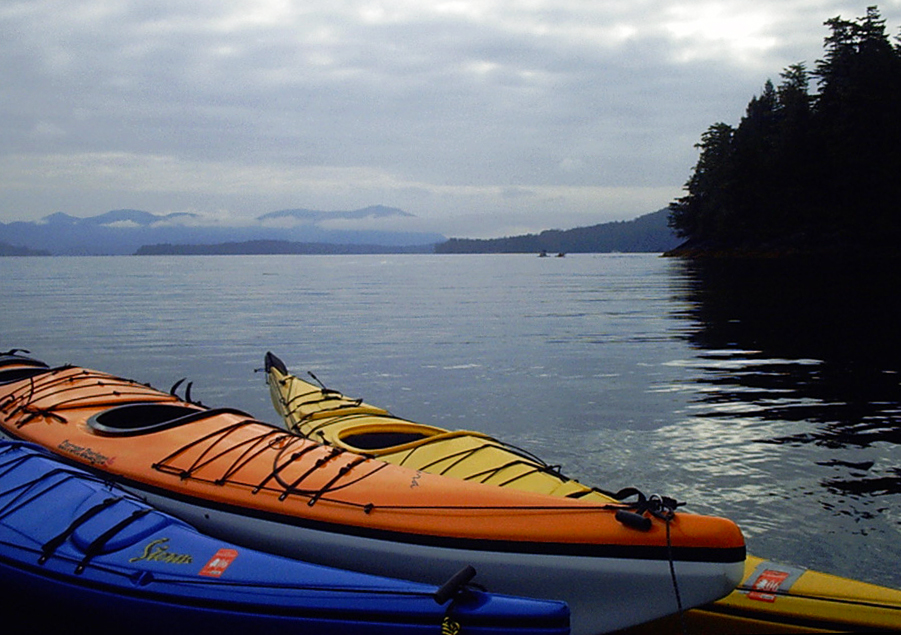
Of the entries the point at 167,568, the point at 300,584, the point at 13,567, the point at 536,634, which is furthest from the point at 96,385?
the point at 536,634

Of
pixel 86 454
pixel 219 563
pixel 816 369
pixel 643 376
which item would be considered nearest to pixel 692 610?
pixel 219 563

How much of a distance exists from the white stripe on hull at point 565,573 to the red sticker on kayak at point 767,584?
44 centimetres

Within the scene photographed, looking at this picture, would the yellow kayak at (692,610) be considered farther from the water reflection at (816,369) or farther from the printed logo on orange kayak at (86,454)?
the water reflection at (816,369)

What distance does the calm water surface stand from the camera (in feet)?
22.3

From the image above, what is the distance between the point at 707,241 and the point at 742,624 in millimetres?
86742

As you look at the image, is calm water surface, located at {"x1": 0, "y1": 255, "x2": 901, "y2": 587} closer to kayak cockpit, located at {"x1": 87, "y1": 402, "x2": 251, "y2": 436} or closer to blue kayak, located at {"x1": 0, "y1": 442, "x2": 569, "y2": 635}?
blue kayak, located at {"x1": 0, "y1": 442, "x2": 569, "y2": 635}

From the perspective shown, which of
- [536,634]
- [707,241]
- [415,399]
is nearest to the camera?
[536,634]

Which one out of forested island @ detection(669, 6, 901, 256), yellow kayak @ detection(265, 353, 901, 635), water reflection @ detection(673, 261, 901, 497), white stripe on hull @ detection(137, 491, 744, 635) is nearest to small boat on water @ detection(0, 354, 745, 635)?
white stripe on hull @ detection(137, 491, 744, 635)

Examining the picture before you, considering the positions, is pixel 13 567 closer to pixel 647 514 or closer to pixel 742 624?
pixel 647 514

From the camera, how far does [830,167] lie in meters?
58.2

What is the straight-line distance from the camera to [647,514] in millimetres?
3900

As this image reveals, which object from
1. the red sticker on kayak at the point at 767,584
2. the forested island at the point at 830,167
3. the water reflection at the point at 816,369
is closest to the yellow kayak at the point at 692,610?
the red sticker on kayak at the point at 767,584

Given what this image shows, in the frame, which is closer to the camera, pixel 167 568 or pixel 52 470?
pixel 167 568

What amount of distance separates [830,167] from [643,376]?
178ft
